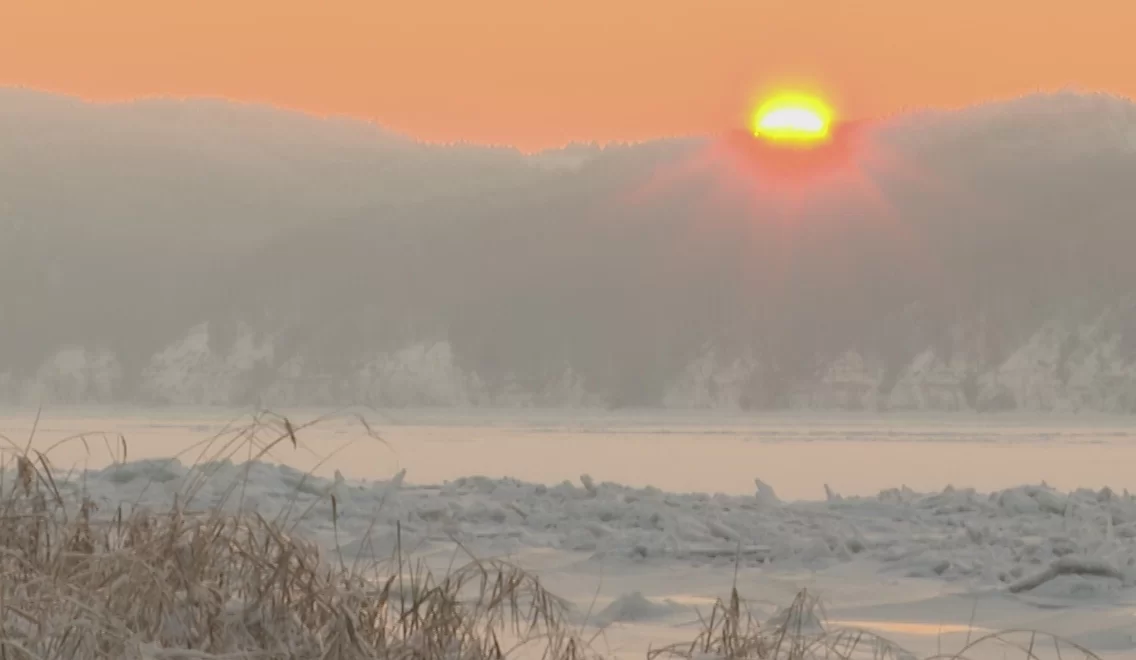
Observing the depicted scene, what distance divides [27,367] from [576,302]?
4889 cm

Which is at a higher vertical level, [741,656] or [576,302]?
[576,302]

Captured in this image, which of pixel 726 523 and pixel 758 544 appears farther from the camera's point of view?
pixel 726 523

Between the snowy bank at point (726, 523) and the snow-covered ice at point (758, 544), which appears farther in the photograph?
the snowy bank at point (726, 523)

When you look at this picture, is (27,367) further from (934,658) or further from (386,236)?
(934,658)

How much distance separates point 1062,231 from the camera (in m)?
138

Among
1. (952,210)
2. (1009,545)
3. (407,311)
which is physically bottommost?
(1009,545)

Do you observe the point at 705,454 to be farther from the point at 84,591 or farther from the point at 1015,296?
the point at 1015,296

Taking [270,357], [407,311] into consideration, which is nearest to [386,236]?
[407,311]

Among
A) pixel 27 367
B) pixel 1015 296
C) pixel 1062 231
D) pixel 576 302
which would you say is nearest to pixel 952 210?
pixel 1062 231

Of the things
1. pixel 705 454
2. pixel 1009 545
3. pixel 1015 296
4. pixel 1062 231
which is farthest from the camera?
pixel 1062 231

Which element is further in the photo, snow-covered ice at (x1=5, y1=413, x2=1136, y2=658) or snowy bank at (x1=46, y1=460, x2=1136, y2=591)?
snowy bank at (x1=46, y1=460, x2=1136, y2=591)

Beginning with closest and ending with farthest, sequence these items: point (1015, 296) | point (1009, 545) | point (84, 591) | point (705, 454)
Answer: point (84, 591) → point (1009, 545) → point (705, 454) → point (1015, 296)

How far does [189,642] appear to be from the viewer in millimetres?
4602

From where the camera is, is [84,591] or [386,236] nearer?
[84,591]
